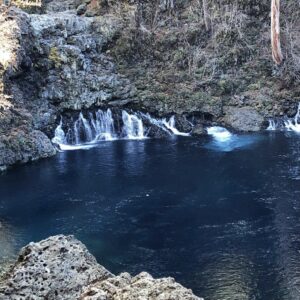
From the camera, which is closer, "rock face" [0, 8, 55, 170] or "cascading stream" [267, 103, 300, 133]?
"rock face" [0, 8, 55, 170]

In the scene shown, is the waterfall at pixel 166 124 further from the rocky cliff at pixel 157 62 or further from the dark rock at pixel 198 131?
the dark rock at pixel 198 131

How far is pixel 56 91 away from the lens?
34.4m

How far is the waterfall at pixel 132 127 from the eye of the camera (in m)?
34.9

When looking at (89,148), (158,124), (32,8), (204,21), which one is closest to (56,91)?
(89,148)

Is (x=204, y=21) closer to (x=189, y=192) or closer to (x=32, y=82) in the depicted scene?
(x=32, y=82)

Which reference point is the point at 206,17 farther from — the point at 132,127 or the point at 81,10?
the point at 132,127

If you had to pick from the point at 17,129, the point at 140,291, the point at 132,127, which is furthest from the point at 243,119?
the point at 140,291

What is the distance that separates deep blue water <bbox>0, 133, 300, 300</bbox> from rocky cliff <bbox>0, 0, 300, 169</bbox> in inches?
196

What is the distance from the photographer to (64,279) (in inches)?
351

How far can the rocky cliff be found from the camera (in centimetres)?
3422

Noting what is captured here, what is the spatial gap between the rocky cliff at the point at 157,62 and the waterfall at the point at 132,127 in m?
1.03

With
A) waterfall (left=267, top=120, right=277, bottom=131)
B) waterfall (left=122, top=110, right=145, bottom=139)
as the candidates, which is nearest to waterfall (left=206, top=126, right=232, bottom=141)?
waterfall (left=267, top=120, right=277, bottom=131)

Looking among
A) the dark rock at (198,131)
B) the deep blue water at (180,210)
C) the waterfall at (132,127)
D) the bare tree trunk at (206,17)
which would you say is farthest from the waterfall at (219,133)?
the bare tree trunk at (206,17)

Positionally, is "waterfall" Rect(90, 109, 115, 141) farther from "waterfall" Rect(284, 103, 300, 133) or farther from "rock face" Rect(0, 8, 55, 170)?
"waterfall" Rect(284, 103, 300, 133)
